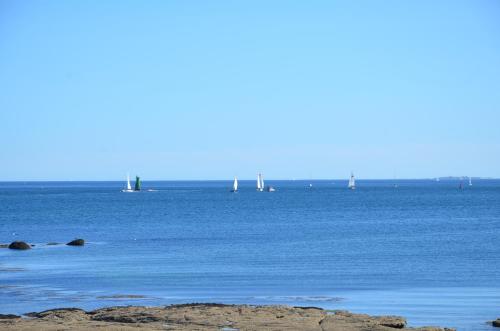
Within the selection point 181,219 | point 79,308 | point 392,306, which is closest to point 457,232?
A: point 181,219

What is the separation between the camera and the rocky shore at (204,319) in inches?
1037

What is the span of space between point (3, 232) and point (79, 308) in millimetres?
53342

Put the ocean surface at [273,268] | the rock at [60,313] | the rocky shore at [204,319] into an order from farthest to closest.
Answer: the ocean surface at [273,268], the rock at [60,313], the rocky shore at [204,319]

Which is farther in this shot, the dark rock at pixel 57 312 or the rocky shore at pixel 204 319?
the dark rock at pixel 57 312

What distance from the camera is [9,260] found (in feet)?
173

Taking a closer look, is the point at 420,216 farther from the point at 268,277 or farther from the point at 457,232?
the point at 268,277

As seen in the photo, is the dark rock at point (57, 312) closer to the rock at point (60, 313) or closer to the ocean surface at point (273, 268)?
the rock at point (60, 313)

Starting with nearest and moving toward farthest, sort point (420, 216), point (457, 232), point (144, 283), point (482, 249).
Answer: point (144, 283) < point (482, 249) < point (457, 232) < point (420, 216)

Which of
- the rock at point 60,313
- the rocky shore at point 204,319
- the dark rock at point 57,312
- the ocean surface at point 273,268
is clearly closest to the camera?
the rocky shore at point 204,319

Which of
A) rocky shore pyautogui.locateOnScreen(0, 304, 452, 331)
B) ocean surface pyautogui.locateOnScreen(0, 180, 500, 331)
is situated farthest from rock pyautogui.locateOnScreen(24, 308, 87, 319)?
ocean surface pyautogui.locateOnScreen(0, 180, 500, 331)

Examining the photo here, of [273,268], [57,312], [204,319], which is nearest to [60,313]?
[57,312]

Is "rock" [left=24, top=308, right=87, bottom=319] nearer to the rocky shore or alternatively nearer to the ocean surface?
the rocky shore

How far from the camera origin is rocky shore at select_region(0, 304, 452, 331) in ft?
86.4

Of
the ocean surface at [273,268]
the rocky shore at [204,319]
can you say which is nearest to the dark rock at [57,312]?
the rocky shore at [204,319]
